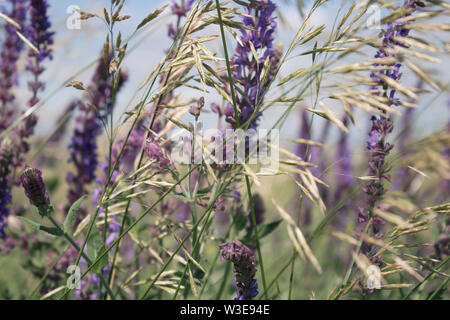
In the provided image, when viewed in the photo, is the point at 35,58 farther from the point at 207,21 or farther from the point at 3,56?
the point at 207,21

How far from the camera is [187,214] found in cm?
285

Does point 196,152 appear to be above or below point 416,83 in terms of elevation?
below

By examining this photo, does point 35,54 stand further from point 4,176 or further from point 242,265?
point 242,265

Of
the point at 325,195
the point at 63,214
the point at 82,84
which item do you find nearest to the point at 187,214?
the point at 63,214

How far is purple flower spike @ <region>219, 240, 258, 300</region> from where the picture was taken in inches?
46.5

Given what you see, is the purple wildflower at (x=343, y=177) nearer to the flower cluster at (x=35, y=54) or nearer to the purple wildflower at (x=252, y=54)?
the purple wildflower at (x=252, y=54)

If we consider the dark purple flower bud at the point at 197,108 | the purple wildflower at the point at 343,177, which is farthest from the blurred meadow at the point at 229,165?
the purple wildflower at the point at 343,177

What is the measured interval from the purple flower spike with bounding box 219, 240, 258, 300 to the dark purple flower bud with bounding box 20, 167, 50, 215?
589 millimetres

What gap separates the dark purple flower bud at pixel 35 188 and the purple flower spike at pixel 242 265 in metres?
0.59

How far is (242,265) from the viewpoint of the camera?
4.06 feet

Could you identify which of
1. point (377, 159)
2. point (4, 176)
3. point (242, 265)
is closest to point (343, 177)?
point (377, 159)

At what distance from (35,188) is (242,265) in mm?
693

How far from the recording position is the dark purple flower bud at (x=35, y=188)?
1.23 metres
